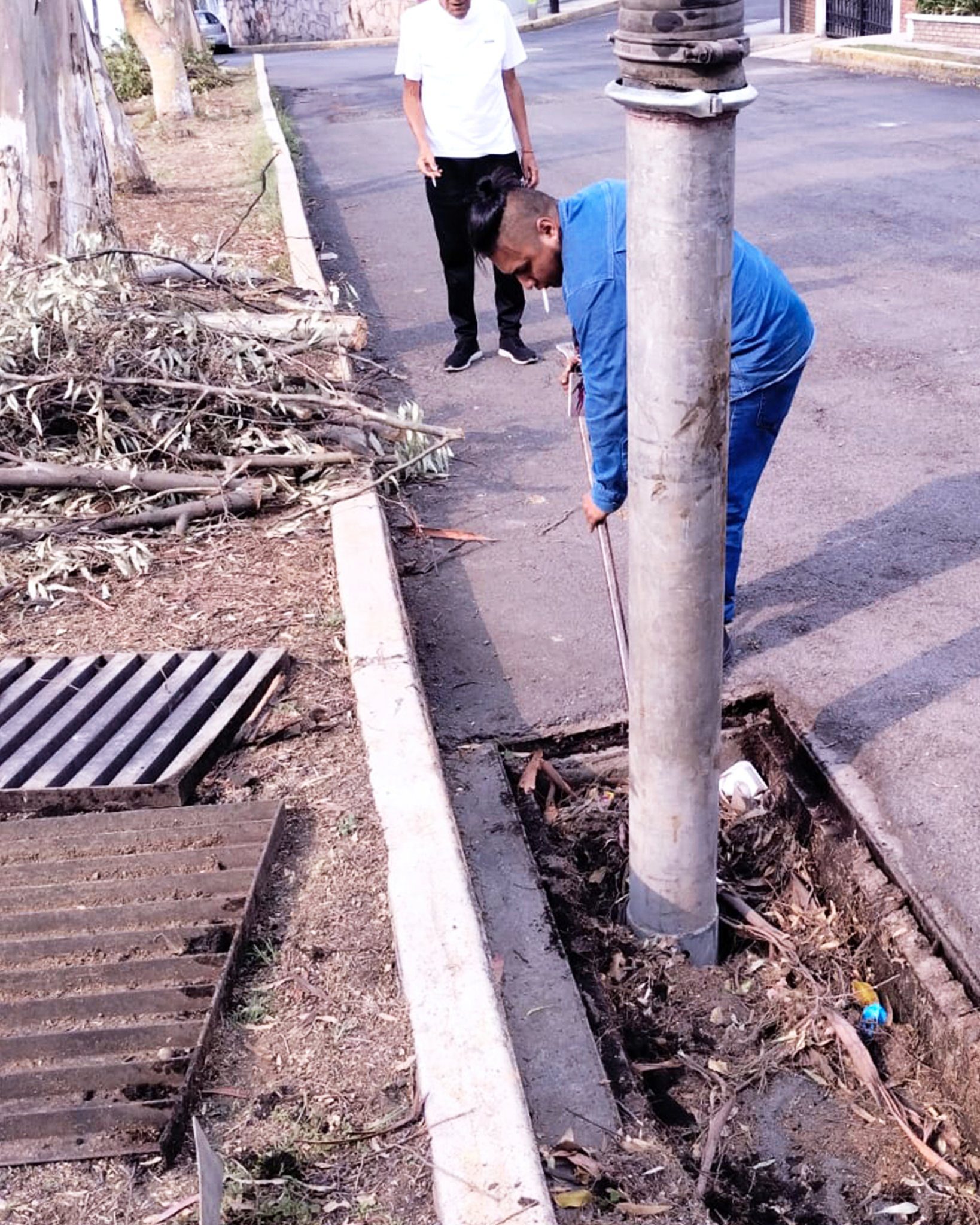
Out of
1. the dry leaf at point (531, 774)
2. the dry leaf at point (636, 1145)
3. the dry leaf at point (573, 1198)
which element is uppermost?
the dry leaf at point (573, 1198)

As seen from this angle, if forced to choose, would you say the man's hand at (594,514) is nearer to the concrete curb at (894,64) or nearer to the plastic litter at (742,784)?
the plastic litter at (742,784)

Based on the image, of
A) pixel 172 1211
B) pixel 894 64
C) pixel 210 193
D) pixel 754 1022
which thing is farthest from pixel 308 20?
pixel 172 1211

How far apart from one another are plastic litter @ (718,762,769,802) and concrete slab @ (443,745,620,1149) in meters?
0.63

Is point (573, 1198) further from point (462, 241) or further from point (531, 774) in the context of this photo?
point (462, 241)

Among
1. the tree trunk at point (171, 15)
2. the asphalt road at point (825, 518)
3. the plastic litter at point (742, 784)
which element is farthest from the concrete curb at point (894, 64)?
the plastic litter at point (742, 784)

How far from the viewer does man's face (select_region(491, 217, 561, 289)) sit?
3.66m

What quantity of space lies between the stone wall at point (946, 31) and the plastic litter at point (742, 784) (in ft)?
58.1

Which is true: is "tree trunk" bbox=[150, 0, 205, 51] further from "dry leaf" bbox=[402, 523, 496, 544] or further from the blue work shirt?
the blue work shirt

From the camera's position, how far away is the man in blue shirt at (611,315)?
3516 mm

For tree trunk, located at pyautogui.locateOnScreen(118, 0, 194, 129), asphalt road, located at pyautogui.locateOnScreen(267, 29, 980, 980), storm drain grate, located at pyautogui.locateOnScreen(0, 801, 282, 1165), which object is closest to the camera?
storm drain grate, located at pyautogui.locateOnScreen(0, 801, 282, 1165)

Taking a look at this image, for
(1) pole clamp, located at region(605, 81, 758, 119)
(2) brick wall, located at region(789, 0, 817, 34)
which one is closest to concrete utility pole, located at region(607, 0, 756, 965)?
(1) pole clamp, located at region(605, 81, 758, 119)

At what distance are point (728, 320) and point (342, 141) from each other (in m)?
15.5

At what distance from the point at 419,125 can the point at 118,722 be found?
4.06 metres

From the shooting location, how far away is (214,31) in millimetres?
39312
